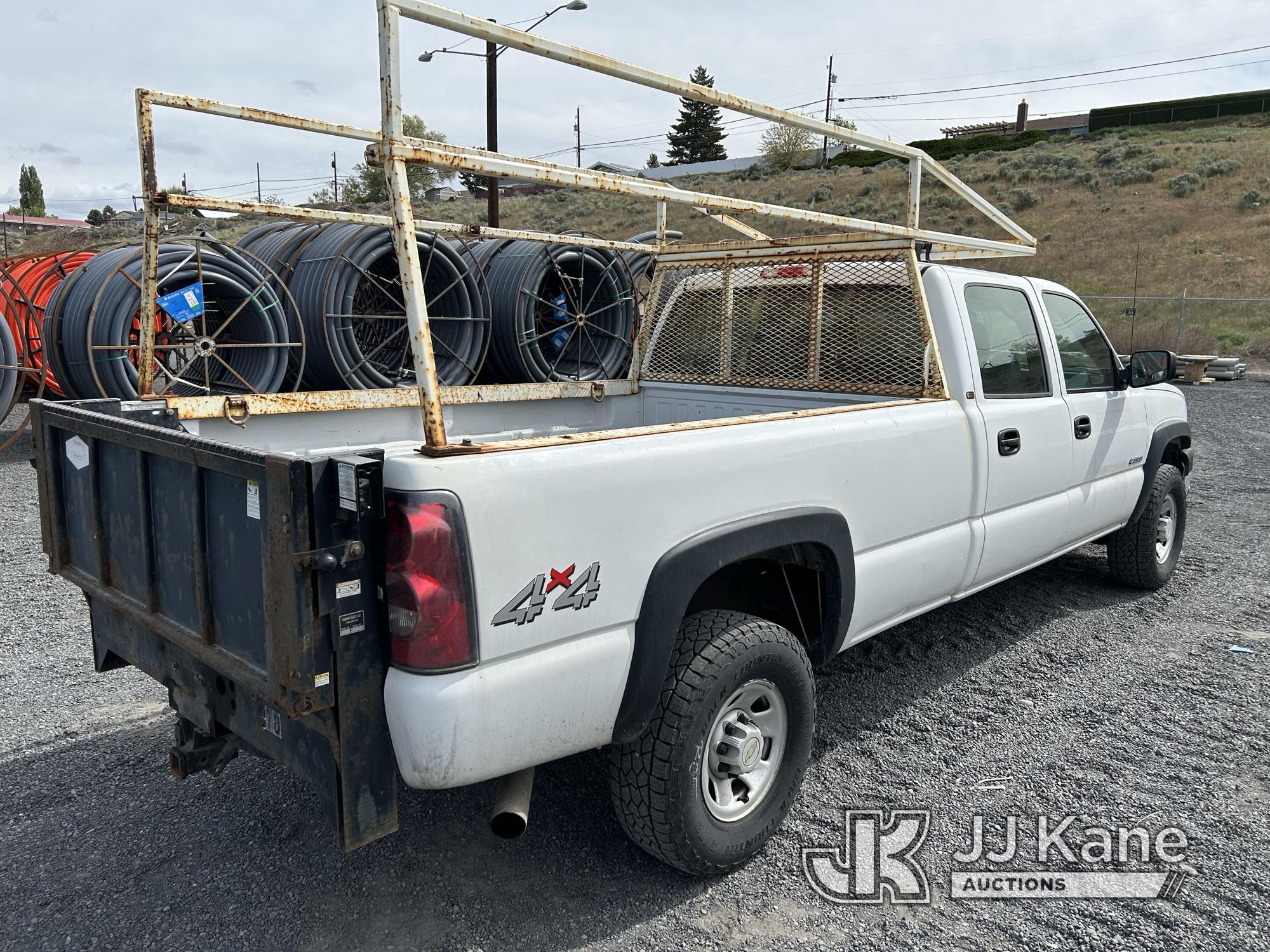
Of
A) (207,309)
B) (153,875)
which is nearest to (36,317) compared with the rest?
(207,309)

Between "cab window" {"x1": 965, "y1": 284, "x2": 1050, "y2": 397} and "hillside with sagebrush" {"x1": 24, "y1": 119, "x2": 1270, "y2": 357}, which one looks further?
"hillside with sagebrush" {"x1": 24, "y1": 119, "x2": 1270, "y2": 357}

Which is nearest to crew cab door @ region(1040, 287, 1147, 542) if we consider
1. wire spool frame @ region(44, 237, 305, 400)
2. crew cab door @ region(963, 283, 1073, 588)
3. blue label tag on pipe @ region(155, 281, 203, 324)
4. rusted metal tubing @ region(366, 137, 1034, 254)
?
crew cab door @ region(963, 283, 1073, 588)

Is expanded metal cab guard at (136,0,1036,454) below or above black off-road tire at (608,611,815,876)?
above

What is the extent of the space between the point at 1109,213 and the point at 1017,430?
37.0 meters

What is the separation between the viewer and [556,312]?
28.1ft

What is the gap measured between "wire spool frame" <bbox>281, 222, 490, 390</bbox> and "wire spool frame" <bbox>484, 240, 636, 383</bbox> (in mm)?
304

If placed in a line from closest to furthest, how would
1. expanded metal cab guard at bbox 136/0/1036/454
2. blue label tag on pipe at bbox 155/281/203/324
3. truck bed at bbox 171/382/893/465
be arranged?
expanded metal cab guard at bbox 136/0/1036/454 → truck bed at bbox 171/382/893/465 → blue label tag on pipe at bbox 155/281/203/324

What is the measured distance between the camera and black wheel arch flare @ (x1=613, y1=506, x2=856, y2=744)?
2635 millimetres

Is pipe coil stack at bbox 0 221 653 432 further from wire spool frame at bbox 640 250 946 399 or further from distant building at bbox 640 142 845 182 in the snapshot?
distant building at bbox 640 142 845 182

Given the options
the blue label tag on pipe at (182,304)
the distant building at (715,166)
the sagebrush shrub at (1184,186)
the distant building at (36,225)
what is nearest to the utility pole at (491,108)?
the blue label tag on pipe at (182,304)

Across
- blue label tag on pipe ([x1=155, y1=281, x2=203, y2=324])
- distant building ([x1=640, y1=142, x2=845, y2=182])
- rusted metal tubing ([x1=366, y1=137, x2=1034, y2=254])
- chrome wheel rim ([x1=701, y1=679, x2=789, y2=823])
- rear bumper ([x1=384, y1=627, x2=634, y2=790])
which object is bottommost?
chrome wheel rim ([x1=701, y1=679, x2=789, y2=823])

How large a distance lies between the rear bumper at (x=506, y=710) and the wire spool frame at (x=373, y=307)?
549 centimetres

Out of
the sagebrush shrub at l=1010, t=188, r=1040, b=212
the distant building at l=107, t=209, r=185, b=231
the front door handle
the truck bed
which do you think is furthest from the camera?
the distant building at l=107, t=209, r=185, b=231

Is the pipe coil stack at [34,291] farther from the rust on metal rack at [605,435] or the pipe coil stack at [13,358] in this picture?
the rust on metal rack at [605,435]
